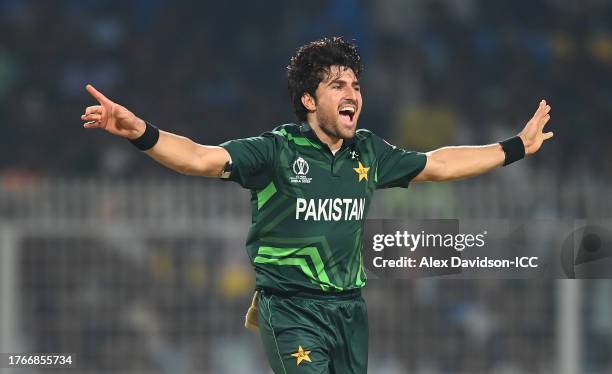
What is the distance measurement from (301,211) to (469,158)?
955mm

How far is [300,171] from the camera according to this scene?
5.12m

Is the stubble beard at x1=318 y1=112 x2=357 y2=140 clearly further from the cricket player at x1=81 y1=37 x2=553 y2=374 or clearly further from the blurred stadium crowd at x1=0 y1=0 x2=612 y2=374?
the blurred stadium crowd at x1=0 y1=0 x2=612 y2=374

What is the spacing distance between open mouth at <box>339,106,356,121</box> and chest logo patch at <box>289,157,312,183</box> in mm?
258

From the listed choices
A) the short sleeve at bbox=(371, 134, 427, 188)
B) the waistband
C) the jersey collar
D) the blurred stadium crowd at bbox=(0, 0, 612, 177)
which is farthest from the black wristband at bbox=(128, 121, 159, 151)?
the blurred stadium crowd at bbox=(0, 0, 612, 177)

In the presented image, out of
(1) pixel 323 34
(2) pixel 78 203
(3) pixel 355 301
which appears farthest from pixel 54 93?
(3) pixel 355 301

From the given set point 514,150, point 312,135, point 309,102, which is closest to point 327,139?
point 312,135

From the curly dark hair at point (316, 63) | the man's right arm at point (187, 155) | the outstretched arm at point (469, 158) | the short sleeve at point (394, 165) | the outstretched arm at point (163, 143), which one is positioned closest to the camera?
the outstretched arm at point (163, 143)

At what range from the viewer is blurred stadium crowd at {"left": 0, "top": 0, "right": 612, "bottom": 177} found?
14.8 metres

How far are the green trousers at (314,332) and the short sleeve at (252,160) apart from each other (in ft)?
1.63

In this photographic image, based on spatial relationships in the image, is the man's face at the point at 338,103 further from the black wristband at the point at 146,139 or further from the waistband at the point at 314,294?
the black wristband at the point at 146,139

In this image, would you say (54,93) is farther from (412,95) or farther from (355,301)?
(355,301)

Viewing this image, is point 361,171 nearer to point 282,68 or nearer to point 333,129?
point 333,129

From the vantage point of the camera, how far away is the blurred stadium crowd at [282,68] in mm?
14789

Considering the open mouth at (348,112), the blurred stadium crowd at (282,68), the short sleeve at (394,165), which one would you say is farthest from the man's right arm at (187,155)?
the blurred stadium crowd at (282,68)
